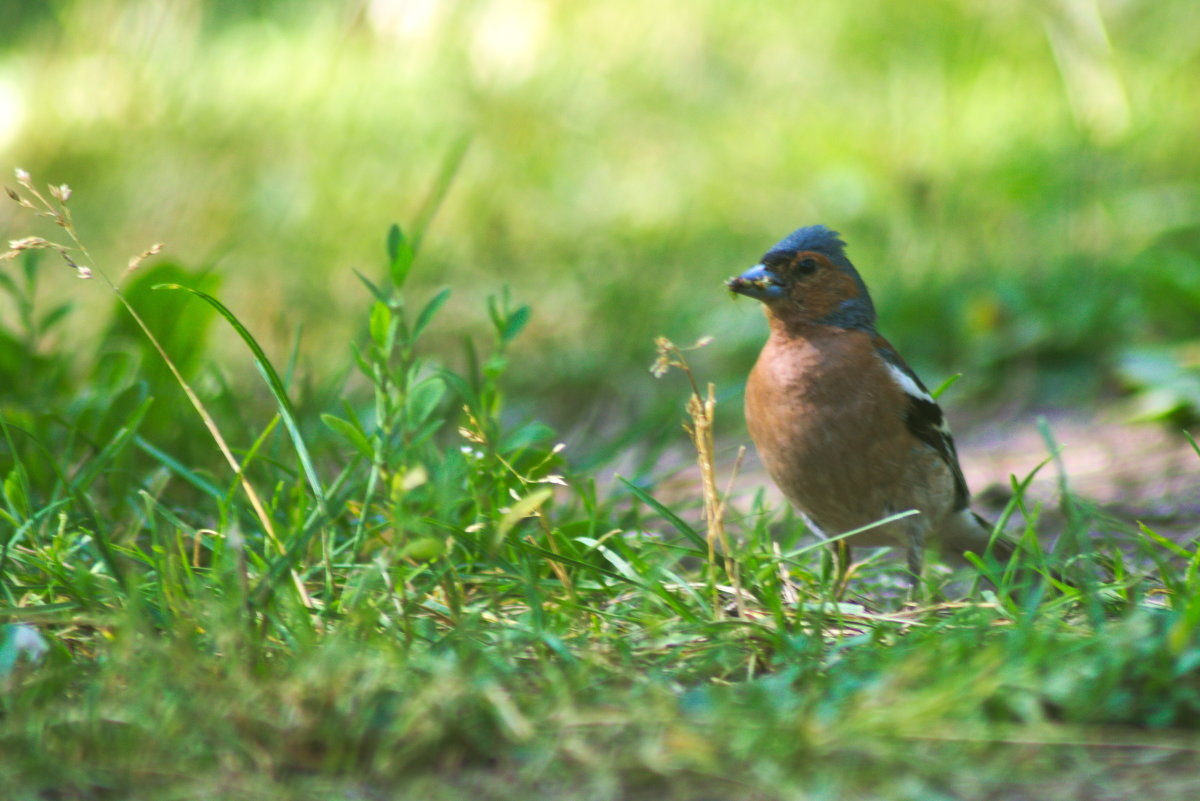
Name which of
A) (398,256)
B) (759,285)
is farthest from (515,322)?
(759,285)

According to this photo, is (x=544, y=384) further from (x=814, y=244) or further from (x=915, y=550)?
(x=915, y=550)

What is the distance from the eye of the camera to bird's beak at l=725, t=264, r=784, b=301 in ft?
12.1

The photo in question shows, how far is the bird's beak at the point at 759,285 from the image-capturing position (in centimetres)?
369

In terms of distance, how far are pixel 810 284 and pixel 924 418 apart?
0.55 metres

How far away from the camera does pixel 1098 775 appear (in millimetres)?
1924

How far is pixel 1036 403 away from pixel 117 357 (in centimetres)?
373

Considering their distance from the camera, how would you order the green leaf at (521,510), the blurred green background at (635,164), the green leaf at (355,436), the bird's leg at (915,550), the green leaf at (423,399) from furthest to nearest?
1. the blurred green background at (635,164)
2. the bird's leg at (915,550)
3. the green leaf at (423,399)
4. the green leaf at (355,436)
5. the green leaf at (521,510)

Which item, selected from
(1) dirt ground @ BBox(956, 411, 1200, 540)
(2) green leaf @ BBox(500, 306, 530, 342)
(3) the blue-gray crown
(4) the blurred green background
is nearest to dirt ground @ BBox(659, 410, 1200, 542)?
(1) dirt ground @ BBox(956, 411, 1200, 540)

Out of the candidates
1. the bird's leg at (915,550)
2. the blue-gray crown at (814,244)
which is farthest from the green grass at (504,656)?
the blue-gray crown at (814,244)

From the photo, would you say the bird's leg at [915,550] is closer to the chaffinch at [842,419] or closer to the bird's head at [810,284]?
the chaffinch at [842,419]

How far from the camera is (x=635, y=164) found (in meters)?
7.85

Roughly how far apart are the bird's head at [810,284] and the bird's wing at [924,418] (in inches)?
5.9

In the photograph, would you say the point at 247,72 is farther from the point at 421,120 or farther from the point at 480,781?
the point at 480,781

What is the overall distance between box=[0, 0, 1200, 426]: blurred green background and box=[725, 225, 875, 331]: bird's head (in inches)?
58.7
